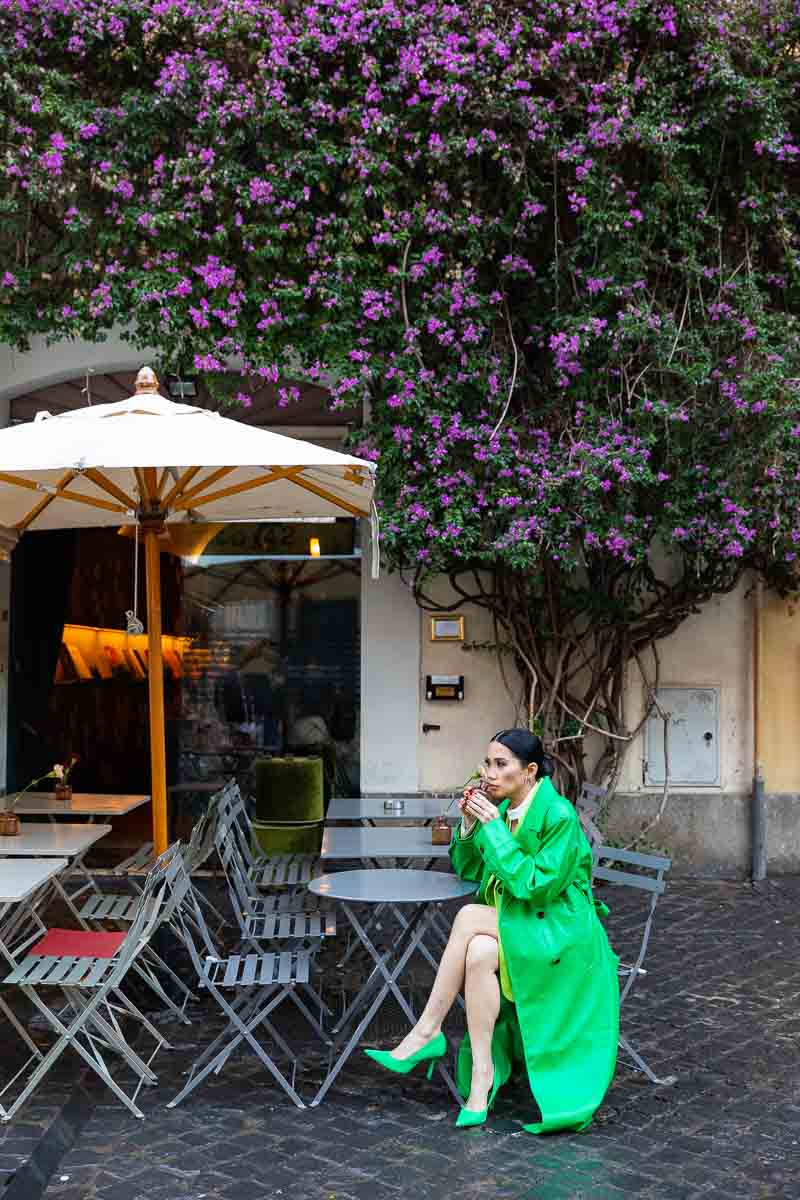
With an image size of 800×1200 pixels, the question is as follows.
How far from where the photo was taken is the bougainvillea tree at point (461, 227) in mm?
8422

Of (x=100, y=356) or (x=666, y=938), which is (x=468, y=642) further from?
(x=100, y=356)

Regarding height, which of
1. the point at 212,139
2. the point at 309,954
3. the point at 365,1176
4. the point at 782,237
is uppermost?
the point at 212,139

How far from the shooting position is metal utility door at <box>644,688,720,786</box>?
970 centimetres

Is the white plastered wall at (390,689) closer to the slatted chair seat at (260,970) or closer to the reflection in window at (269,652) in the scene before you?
→ the reflection in window at (269,652)

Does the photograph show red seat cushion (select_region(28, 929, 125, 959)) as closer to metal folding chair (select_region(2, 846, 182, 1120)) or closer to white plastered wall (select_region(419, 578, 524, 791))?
metal folding chair (select_region(2, 846, 182, 1120))

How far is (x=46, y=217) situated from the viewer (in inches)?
360

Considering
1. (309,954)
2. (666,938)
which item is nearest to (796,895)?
(666,938)

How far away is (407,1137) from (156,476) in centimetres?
326

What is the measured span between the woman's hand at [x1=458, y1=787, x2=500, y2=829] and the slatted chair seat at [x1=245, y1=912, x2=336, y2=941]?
107 cm

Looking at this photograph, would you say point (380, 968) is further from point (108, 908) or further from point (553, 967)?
point (108, 908)

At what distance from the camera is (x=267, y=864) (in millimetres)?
6848

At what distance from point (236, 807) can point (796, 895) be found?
4.43m

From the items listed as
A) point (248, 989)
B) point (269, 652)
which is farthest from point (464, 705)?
point (248, 989)

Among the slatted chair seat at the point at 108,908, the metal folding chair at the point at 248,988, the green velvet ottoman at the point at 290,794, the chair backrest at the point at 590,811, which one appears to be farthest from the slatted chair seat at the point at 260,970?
the green velvet ottoman at the point at 290,794
